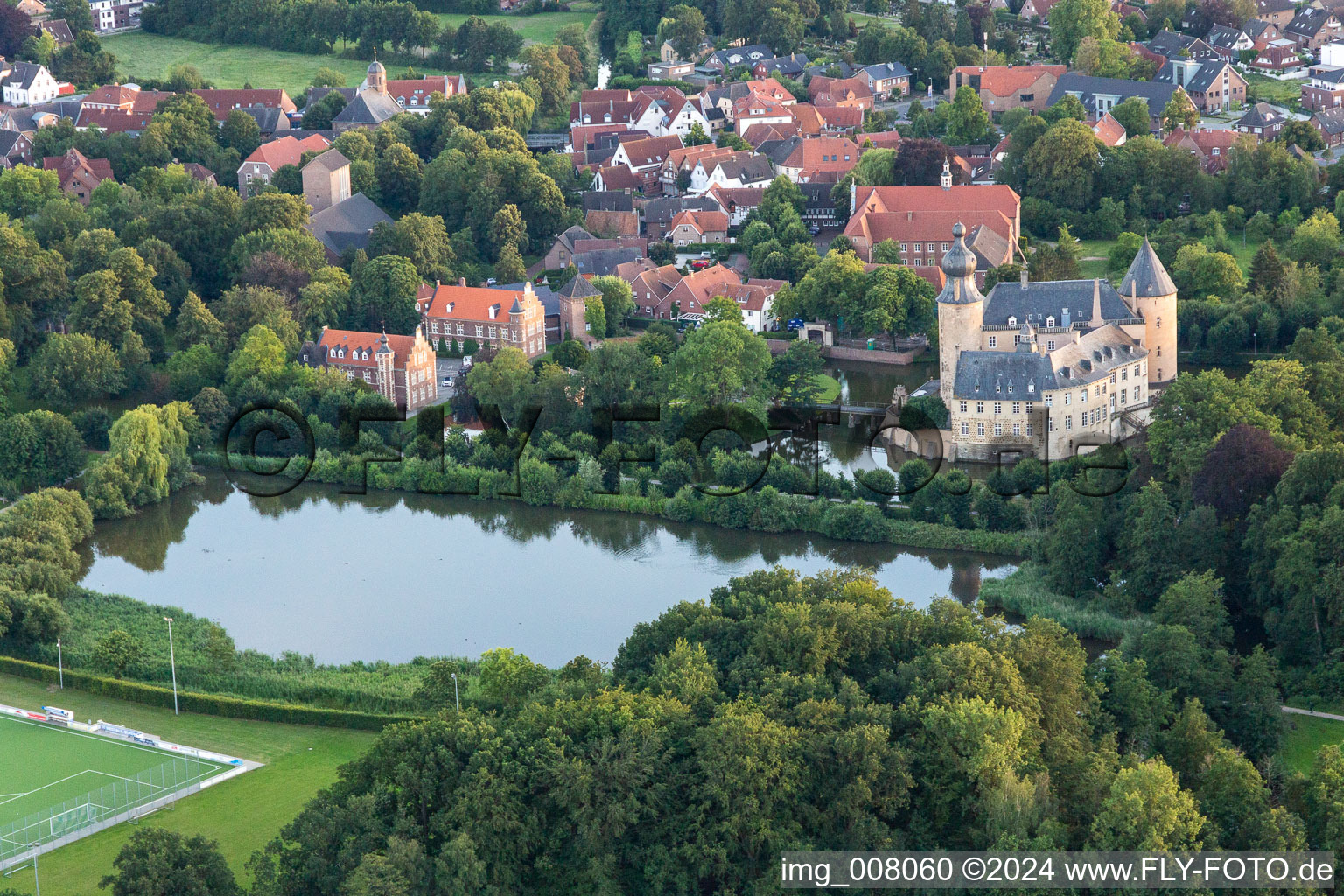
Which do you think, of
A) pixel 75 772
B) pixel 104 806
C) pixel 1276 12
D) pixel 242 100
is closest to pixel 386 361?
pixel 75 772

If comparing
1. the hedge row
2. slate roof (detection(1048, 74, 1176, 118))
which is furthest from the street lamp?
slate roof (detection(1048, 74, 1176, 118))

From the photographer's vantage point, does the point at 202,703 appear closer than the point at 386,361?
Yes

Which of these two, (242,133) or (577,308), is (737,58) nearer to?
(242,133)

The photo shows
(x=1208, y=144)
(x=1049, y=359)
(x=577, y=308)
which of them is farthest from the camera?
(x=1208, y=144)

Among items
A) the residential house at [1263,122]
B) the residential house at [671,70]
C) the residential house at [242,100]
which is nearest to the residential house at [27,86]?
the residential house at [242,100]

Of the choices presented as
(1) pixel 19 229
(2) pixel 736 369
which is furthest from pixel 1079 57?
(1) pixel 19 229
